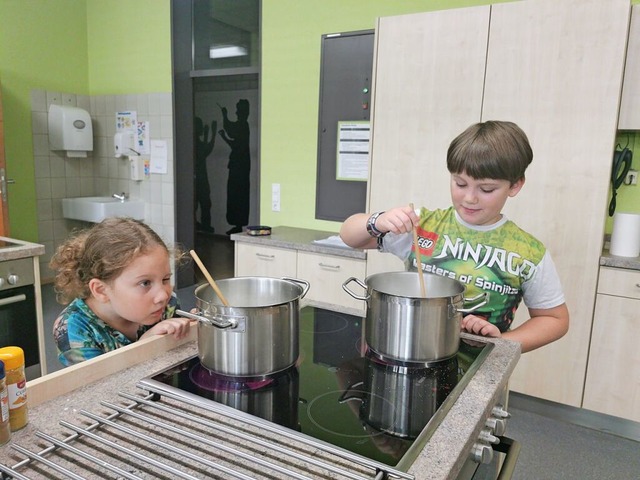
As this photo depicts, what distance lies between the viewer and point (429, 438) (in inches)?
28.1

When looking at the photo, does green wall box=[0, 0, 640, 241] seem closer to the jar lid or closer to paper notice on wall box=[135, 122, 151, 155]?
paper notice on wall box=[135, 122, 151, 155]

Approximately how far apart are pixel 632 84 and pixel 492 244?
1.47 meters

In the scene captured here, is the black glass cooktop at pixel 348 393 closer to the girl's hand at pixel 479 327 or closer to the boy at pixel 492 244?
the girl's hand at pixel 479 327

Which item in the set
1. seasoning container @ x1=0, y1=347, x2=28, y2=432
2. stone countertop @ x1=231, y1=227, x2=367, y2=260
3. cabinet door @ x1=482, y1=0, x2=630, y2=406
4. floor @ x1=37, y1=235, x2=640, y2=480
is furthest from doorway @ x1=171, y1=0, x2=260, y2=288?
seasoning container @ x1=0, y1=347, x2=28, y2=432

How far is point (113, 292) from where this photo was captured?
1136 millimetres

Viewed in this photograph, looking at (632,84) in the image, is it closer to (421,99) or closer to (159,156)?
(421,99)

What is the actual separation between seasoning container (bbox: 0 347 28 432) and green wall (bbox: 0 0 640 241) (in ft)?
8.80

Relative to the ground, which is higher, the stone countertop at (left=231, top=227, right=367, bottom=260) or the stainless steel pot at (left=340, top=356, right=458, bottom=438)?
the stainless steel pot at (left=340, top=356, right=458, bottom=438)

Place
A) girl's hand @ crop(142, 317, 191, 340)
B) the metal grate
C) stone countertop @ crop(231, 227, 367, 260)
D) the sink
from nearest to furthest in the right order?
the metal grate, girl's hand @ crop(142, 317, 191, 340), stone countertop @ crop(231, 227, 367, 260), the sink

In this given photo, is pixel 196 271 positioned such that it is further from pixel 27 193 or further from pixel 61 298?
pixel 61 298

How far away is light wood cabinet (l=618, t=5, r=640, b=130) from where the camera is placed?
2172 millimetres

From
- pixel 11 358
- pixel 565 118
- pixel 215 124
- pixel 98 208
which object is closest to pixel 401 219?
pixel 11 358

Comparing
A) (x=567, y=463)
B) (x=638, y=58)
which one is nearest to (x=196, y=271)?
(x=567, y=463)

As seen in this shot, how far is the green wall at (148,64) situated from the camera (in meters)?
3.32
